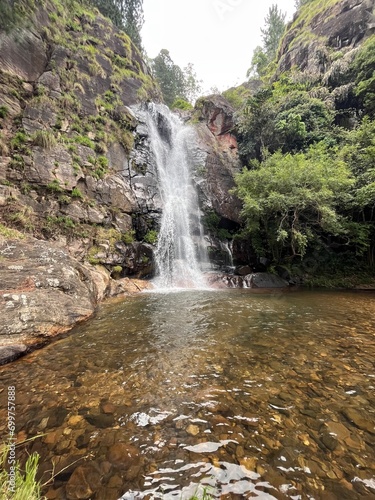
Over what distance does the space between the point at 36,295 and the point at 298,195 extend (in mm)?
11882

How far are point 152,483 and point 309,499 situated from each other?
1049mm

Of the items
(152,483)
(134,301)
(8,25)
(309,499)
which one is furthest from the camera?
(8,25)

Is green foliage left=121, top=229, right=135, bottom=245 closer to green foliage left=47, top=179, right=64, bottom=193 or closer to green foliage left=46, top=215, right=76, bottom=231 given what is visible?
green foliage left=46, top=215, right=76, bottom=231

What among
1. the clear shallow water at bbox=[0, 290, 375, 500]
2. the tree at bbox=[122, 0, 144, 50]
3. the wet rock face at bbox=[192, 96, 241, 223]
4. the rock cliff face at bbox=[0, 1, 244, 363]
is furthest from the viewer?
the tree at bbox=[122, 0, 144, 50]

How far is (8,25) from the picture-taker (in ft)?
38.1

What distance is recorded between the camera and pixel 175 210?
51.2 feet

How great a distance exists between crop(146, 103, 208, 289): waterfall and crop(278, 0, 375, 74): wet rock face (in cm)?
1417

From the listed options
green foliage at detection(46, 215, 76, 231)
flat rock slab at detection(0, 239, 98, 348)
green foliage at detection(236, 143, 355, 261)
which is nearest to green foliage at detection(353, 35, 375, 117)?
green foliage at detection(236, 143, 355, 261)

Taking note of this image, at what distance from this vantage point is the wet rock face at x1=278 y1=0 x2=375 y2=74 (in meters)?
19.8

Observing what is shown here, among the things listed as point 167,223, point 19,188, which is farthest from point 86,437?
point 167,223

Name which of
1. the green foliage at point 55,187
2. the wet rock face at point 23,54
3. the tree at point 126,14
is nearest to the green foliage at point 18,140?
the green foliage at point 55,187

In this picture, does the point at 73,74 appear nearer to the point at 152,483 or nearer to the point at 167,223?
the point at 167,223

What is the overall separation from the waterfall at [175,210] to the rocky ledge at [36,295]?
618 centimetres

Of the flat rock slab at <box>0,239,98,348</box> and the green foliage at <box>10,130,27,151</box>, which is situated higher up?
the green foliage at <box>10,130,27,151</box>
